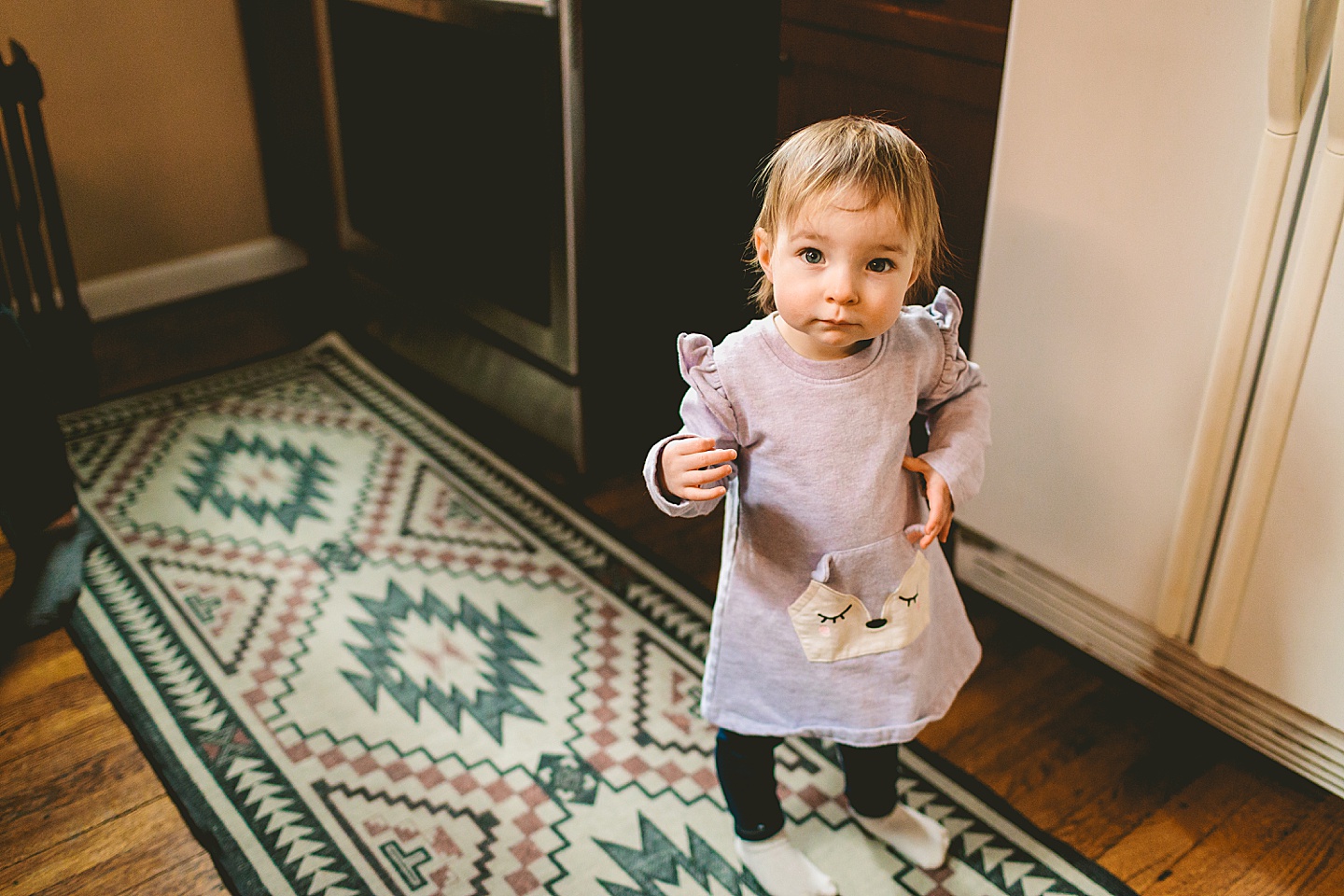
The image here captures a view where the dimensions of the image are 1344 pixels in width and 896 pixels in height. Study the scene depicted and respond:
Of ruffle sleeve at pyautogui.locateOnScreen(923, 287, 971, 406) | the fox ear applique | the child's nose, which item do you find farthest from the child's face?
the fox ear applique

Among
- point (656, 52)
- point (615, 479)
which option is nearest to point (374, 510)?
point (615, 479)

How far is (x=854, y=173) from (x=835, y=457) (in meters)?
0.24

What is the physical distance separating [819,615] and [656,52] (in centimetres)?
96

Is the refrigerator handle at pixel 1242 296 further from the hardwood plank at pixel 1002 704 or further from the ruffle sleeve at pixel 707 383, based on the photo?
the ruffle sleeve at pixel 707 383

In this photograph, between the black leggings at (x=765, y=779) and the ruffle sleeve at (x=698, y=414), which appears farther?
the black leggings at (x=765, y=779)

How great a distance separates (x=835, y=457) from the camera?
100 cm

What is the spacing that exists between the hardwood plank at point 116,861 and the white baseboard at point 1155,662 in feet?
3.40

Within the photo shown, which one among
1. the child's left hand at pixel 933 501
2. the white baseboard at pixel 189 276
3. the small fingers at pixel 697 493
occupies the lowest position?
the white baseboard at pixel 189 276

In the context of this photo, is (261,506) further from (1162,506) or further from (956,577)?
(1162,506)

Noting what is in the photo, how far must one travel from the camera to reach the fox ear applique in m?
1.06

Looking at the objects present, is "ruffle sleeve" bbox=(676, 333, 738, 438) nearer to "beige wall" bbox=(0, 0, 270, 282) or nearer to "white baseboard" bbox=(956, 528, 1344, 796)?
"white baseboard" bbox=(956, 528, 1344, 796)

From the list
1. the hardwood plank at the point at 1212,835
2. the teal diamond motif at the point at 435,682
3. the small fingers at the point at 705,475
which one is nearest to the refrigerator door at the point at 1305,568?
the hardwood plank at the point at 1212,835

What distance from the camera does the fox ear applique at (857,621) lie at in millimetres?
1060

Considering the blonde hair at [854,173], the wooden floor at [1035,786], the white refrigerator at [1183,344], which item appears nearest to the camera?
the blonde hair at [854,173]
